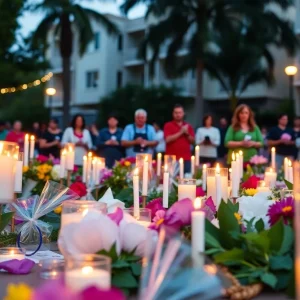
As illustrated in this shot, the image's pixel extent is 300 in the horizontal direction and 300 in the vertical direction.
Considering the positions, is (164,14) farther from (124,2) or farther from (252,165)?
(252,165)

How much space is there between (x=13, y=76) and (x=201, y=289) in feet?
77.9

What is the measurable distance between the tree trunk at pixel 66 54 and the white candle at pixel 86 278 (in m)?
21.1

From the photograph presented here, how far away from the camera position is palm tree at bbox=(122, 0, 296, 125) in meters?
22.5

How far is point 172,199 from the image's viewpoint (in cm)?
355

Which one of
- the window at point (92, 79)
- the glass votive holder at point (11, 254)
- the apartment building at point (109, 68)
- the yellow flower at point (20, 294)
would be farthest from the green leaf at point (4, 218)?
the window at point (92, 79)

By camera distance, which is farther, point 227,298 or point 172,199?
point 172,199

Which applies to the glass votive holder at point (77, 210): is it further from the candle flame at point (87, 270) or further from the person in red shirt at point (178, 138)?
the person in red shirt at point (178, 138)

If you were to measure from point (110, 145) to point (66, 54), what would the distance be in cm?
1441

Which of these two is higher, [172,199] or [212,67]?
[212,67]

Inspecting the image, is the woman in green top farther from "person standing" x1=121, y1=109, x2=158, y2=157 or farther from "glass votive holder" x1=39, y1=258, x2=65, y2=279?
"glass votive holder" x1=39, y1=258, x2=65, y2=279

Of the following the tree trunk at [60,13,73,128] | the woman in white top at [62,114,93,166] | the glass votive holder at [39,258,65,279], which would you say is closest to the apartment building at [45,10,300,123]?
the tree trunk at [60,13,73,128]

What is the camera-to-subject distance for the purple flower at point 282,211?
6.29 feet

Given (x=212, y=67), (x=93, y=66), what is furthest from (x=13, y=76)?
(x=93, y=66)

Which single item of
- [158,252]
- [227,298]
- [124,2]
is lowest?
[227,298]
